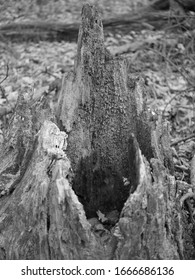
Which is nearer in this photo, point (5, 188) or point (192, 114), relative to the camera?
point (5, 188)

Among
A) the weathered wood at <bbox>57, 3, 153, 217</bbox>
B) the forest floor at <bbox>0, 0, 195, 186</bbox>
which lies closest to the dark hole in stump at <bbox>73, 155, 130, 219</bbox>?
the weathered wood at <bbox>57, 3, 153, 217</bbox>

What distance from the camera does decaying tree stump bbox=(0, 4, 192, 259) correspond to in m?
1.90

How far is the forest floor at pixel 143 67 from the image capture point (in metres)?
4.18

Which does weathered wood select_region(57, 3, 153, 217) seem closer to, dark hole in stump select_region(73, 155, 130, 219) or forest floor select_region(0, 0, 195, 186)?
dark hole in stump select_region(73, 155, 130, 219)

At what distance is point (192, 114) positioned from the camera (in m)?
4.23

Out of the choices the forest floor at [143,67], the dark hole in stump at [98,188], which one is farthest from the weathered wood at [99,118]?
the forest floor at [143,67]

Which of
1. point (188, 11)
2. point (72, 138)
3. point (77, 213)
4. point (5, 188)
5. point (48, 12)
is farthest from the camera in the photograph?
point (48, 12)

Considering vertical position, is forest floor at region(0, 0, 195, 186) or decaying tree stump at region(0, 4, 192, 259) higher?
decaying tree stump at region(0, 4, 192, 259)

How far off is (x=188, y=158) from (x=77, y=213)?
6.19 feet

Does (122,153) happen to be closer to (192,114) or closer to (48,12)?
(192,114)

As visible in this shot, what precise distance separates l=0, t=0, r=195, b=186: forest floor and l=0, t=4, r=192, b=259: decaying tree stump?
1.00 meters

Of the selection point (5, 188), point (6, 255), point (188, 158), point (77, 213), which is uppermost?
point (77, 213)
